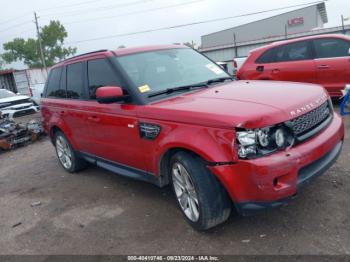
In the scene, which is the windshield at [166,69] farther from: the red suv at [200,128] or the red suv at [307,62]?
the red suv at [307,62]

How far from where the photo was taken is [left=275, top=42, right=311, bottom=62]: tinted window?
866cm

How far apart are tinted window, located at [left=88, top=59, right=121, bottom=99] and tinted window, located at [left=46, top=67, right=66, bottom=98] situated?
40.3 inches

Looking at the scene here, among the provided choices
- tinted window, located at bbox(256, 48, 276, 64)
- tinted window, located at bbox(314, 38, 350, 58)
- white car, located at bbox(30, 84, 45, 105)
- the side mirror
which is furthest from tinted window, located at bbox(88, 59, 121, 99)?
white car, located at bbox(30, 84, 45, 105)

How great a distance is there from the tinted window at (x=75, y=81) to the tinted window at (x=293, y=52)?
545 centimetres

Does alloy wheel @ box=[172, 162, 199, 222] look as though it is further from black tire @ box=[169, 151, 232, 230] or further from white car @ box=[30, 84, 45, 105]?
white car @ box=[30, 84, 45, 105]

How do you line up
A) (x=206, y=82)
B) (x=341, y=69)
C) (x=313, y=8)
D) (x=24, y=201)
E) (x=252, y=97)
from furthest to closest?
(x=313, y=8)
(x=341, y=69)
(x=24, y=201)
(x=206, y=82)
(x=252, y=97)

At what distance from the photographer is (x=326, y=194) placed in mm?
4082

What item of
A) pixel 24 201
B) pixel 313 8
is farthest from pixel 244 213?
pixel 313 8

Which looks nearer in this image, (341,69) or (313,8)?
(341,69)

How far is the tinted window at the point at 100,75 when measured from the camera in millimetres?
4441

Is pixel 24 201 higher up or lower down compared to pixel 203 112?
lower down

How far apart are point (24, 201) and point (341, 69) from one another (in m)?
6.90

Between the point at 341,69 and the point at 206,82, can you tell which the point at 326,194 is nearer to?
the point at 206,82

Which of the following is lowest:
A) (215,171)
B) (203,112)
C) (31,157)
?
(31,157)
